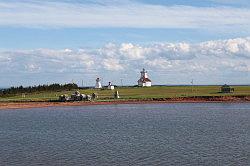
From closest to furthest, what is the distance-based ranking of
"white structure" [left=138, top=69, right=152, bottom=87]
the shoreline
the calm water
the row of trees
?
the calm water, the shoreline, the row of trees, "white structure" [left=138, top=69, right=152, bottom=87]

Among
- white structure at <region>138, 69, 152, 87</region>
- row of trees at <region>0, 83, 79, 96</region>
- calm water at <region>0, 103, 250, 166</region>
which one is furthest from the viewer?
white structure at <region>138, 69, 152, 87</region>

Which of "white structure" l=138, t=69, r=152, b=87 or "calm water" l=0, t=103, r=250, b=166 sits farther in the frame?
"white structure" l=138, t=69, r=152, b=87

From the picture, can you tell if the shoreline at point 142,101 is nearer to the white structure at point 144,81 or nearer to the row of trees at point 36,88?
the row of trees at point 36,88

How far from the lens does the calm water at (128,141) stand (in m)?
36.0

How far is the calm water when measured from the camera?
118ft

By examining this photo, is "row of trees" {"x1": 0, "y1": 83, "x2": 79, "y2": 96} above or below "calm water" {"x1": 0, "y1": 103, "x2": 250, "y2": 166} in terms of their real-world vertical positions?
above

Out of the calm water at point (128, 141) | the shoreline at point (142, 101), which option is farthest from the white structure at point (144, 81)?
the calm water at point (128, 141)

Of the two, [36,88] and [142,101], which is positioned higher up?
[36,88]

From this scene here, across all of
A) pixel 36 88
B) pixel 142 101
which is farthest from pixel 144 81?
pixel 142 101

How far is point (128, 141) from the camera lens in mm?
45812

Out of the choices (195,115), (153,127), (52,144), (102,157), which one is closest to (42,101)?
(195,115)

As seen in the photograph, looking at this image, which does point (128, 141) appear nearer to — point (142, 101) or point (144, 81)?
point (142, 101)

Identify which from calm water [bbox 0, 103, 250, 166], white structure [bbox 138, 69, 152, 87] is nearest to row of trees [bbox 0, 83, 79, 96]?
white structure [bbox 138, 69, 152, 87]

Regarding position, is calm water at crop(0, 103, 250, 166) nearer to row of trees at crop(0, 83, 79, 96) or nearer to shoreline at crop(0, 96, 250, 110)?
shoreline at crop(0, 96, 250, 110)
